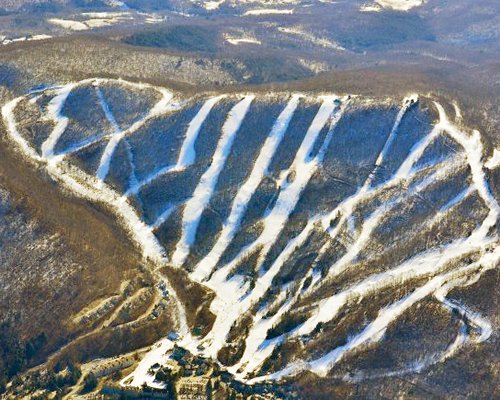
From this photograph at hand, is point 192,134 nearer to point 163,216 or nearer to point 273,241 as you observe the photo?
point 163,216

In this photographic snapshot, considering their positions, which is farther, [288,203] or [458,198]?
[288,203]

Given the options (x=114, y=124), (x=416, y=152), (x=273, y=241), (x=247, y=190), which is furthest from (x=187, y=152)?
(x=416, y=152)

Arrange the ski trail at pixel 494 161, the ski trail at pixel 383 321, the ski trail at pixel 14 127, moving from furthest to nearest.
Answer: the ski trail at pixel 14 127
the ski trail at pixel 494 161
the ski trail at pixel 383 321

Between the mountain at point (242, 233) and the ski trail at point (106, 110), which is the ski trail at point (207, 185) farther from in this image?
the ski trail at point (106, 110)

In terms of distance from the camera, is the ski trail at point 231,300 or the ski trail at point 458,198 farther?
the ski trail at point 458,198

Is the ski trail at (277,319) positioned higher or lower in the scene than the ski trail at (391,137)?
lower

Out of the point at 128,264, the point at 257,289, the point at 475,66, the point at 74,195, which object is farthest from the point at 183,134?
the point at 475,66

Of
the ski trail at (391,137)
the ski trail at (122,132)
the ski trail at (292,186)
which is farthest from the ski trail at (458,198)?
the ski trail at (122,132)
